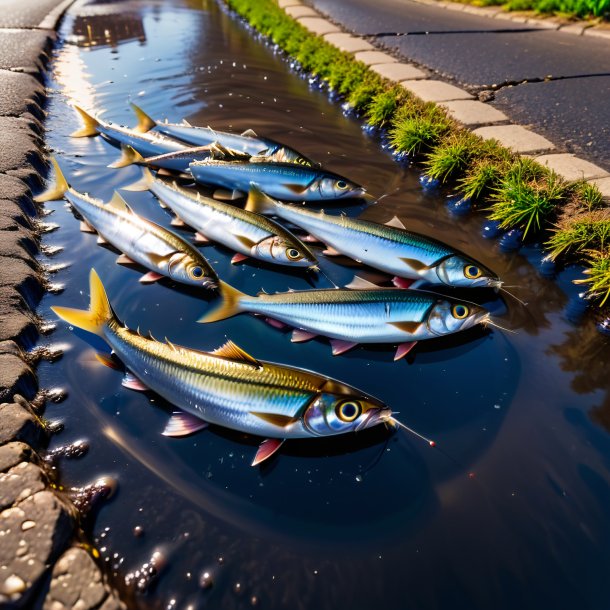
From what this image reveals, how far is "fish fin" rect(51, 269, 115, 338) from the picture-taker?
12.7 feet

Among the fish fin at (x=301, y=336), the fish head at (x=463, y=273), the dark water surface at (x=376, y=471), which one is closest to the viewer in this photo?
the dark water surface at (x=376, y=471)

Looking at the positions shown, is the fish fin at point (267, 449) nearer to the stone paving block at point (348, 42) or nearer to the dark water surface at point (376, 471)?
the dark water surface at point (376, 471)

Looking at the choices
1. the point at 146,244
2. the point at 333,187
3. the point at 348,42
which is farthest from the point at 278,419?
the point at 348,42

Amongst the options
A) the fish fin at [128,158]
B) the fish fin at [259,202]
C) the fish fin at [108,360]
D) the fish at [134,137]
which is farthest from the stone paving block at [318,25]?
the fish fin at [108,360]

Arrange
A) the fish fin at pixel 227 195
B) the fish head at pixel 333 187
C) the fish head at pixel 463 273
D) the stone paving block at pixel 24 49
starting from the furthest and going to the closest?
the stone paving block at pixel 24 49
the fish fin at pixel 227 195
the fish head at pixel 333 187
the fish head at pixel 463 273

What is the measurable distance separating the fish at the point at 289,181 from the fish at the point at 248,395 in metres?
2.83

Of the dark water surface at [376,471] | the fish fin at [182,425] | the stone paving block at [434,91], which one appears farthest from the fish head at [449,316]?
the stone paving block at [434,91]

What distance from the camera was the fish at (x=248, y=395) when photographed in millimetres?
3125

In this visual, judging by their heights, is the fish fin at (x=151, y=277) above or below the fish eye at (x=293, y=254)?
below

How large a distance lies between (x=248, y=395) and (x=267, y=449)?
367 mm

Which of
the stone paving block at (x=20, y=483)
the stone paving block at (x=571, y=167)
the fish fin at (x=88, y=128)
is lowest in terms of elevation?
the fish fin at (x=88, y=128)

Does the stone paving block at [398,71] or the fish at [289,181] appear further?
the stone paving block at [398,71]

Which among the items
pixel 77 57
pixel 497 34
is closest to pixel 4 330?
pixel 77 57

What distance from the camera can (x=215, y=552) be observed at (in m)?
2.87
